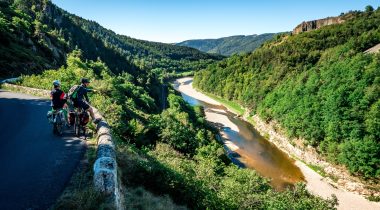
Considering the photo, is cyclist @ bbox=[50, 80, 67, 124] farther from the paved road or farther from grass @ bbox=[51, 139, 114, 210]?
grass @ bbox=[51, 139, 114, 210]

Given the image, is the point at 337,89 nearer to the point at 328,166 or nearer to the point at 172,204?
the point at 328,166

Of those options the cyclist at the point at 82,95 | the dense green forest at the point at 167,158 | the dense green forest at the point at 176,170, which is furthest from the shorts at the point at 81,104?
the dense green forest at the point at 167,158

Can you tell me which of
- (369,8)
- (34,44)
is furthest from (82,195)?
(369,8)

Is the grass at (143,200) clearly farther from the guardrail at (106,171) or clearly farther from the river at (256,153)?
the river at (256,153)

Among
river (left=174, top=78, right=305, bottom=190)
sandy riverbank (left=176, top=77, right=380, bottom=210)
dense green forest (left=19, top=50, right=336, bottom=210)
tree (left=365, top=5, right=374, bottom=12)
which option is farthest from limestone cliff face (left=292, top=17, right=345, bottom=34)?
dense green forest (left=19, top=50, right=336, bottom=210)

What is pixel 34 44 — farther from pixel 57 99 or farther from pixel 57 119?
Result: pixel 57 119

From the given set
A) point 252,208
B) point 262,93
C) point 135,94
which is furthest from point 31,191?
point 262,93
